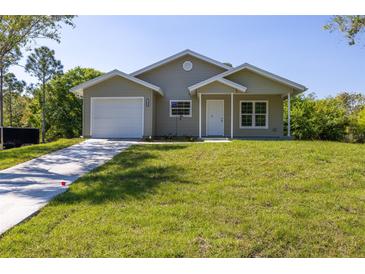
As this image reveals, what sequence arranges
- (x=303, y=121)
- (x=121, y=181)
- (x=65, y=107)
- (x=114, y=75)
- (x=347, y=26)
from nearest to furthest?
(x=121, y=181) → (x=347, y=26) → (x=114, y=75) → (x=303, y=121) → (x=65, y=107)

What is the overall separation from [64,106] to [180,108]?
649 inches

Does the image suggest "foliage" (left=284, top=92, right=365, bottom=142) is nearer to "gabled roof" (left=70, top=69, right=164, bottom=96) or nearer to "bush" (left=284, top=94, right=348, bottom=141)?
"bush" (left=284, top=94, right=348, bottom=141)

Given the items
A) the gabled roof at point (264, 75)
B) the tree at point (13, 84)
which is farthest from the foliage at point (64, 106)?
the gabled roof at point (264, 75)

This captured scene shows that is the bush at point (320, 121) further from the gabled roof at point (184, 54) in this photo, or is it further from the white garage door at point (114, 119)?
the white garage door at point (114, 119)

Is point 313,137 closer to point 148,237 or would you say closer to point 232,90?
point 232,90

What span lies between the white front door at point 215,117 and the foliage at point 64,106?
16188 mm

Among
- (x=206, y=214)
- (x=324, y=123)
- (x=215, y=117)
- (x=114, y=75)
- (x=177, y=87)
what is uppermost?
(x=114, y=75)

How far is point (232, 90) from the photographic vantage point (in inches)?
605

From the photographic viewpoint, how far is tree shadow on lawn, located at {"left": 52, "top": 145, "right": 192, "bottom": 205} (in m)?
5.65

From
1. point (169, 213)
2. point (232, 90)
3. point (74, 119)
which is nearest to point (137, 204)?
point (169, 213)

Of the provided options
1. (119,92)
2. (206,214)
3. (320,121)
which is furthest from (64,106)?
(206,214)

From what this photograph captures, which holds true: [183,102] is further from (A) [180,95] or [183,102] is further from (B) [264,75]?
(B) [264,75]

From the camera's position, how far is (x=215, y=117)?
685 inches

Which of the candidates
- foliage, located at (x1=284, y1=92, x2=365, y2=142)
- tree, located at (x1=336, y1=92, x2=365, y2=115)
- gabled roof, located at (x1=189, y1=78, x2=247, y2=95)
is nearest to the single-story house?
gabled roof, located at (x1=189, y1=78, x2=247, y2=95)
